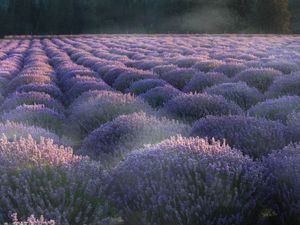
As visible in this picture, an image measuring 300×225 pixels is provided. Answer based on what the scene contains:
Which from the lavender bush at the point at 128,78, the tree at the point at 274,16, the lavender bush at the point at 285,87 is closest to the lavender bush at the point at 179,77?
the lavender bush at the point at 128,78

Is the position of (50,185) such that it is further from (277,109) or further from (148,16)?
(148,16)

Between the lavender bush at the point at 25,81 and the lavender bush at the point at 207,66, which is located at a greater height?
the lavender bush at the point at 207,66

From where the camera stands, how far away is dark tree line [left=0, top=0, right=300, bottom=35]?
49469 millimetres

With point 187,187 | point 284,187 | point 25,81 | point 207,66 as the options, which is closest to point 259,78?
point 207,66

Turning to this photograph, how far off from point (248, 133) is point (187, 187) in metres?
1.48

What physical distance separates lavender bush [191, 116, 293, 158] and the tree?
44551 mm

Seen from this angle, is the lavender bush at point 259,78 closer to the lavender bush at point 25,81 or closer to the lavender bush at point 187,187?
the lavender bush at point 25,81

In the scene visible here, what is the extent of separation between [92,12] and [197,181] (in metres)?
71.2

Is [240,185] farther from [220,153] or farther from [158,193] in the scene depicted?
[158,193]

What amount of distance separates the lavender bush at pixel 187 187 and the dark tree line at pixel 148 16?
151 feet

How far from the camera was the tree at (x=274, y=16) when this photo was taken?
4678 centimetres

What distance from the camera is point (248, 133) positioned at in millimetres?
4598

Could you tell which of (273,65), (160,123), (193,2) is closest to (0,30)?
(193,2)

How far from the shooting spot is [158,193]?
3271 mm
